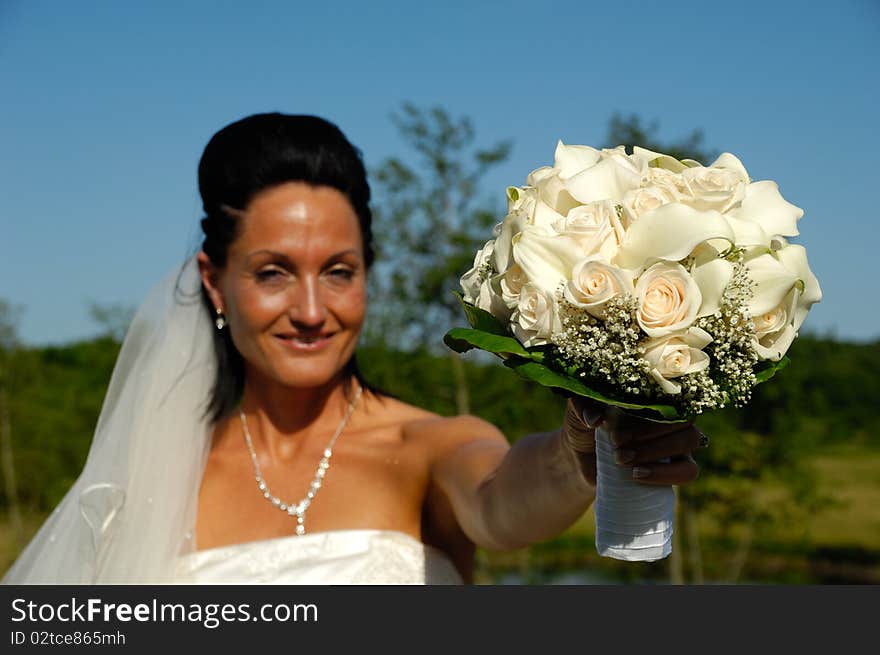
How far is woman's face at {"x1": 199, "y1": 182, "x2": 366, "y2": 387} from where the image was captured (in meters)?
3.31

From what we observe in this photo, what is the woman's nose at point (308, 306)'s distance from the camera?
10.7 ft

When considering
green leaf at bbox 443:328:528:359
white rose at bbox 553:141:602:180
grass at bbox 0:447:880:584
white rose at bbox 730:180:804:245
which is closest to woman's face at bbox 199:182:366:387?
green leaf at bbox 443:328:528:359

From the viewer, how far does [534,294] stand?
6.36ft

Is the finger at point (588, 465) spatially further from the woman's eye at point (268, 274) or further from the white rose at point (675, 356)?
the woman's eye at point (268, 274)

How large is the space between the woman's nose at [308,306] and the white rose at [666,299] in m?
1.71

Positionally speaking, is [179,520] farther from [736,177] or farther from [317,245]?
[736,177]

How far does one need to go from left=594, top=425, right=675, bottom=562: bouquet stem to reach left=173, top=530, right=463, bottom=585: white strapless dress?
4.17 ft

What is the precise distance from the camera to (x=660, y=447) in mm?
2049

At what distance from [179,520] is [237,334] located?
32.9 inches

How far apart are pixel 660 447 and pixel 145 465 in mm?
2499

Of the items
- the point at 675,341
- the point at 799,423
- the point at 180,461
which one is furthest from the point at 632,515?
the point at 799,423

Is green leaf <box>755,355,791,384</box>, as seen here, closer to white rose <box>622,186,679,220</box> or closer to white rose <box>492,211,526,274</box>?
white rose <box>622,186,679,220</box>

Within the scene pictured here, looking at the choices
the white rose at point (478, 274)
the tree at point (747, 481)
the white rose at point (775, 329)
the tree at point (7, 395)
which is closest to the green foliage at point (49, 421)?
the tree at point (7, 395)

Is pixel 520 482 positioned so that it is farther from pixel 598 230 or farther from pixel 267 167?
pixel 267 167
